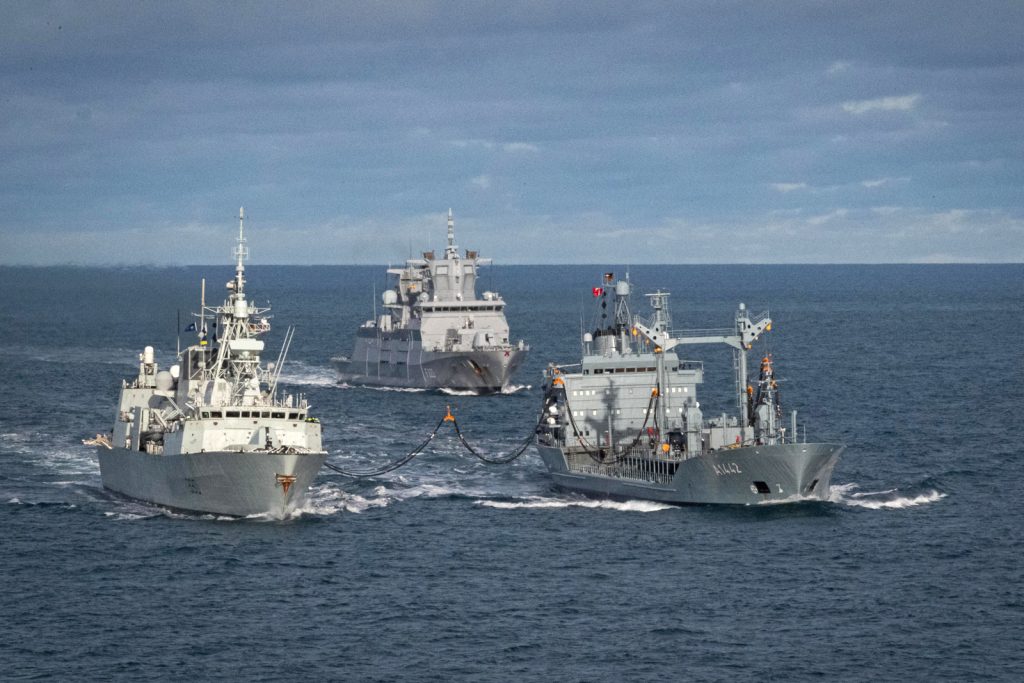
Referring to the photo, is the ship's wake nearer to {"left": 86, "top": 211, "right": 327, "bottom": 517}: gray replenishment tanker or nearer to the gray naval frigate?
the gray naval frigate

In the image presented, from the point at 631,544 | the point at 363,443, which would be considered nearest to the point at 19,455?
the point at 363,443

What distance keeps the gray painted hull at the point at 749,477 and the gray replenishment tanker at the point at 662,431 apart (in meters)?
0.04

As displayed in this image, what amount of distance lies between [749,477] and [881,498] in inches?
245

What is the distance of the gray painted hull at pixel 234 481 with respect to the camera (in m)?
59.5

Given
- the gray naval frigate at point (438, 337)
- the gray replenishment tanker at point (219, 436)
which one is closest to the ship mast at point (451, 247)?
the gray naval frigate at point (438, 337)

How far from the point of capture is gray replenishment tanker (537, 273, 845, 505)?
61.5 meters

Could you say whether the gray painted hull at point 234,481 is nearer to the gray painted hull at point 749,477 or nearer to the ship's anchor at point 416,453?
the ship's anchor at point 416,453

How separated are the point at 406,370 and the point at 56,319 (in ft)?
225

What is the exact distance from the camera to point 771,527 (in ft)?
192

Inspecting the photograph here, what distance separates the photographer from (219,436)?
2424 inches

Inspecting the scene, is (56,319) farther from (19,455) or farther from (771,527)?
(771,527)

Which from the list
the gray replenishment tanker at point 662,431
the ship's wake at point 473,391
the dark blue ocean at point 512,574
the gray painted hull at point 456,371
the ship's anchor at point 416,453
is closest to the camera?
the dark blue ocean at point 512,574

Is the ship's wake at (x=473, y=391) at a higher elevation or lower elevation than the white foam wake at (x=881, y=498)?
higher

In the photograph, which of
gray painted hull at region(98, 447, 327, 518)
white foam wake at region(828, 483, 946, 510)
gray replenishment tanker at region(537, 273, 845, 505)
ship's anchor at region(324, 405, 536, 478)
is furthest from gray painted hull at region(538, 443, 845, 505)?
gray painted hull at region(98, 447, 327, 518)
